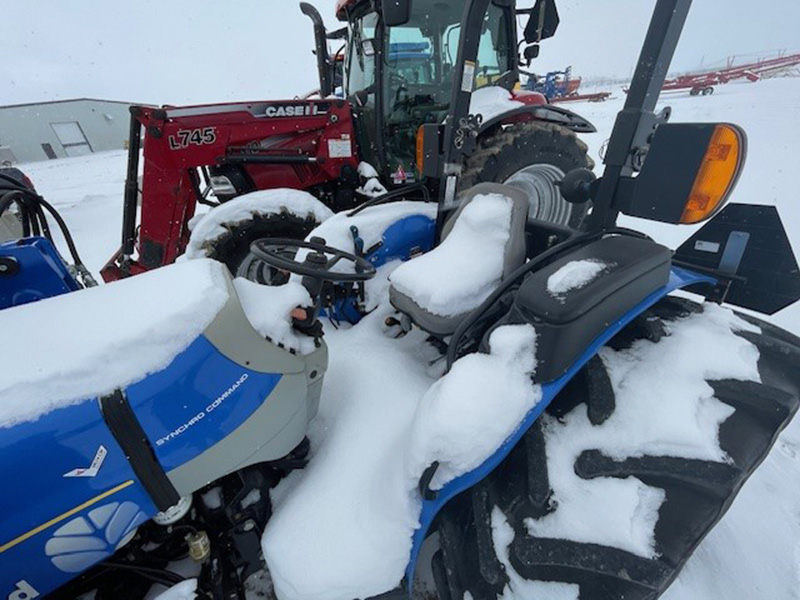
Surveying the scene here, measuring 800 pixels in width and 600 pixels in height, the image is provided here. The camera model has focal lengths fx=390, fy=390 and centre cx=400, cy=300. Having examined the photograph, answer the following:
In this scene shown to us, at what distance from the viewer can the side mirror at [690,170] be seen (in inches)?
30.4

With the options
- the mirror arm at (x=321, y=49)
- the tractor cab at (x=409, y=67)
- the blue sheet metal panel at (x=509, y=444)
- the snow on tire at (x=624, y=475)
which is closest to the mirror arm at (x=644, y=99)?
the blue sheet metal panel at (x=509, y=444)

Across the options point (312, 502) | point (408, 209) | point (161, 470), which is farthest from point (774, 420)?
point (408, 209)

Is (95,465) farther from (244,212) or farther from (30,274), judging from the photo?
(244,212)

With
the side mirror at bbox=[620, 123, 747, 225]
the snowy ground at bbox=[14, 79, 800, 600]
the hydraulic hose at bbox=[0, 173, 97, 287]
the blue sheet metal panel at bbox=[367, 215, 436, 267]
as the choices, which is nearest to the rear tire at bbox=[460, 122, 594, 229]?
the blue sheet metal panel at bbox=[367, 215, 436, 267]

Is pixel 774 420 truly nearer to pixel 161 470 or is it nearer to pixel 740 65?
pixel 161 470

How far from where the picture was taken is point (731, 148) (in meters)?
0.77

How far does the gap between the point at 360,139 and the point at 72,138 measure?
1423 inches

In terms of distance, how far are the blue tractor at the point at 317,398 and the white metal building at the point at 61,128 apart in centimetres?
3459

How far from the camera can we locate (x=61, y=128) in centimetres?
2830

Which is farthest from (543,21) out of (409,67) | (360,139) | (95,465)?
(95,465)

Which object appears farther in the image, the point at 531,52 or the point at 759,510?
the point at 531,52

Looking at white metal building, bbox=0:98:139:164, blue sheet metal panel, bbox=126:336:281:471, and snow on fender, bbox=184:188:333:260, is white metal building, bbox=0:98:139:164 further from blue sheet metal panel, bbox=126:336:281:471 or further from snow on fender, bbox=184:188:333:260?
blue sheet metal panel, bbox=126:336:281:471

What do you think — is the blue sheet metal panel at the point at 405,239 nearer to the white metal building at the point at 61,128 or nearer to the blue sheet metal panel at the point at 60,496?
the blue sheet metal panel at the point at 60,496

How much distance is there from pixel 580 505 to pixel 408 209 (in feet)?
5.03
